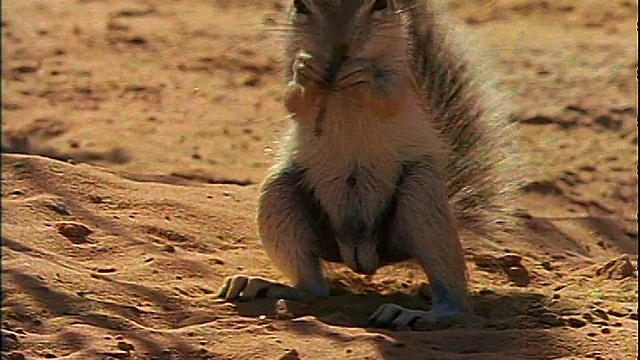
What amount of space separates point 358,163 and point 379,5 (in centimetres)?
62

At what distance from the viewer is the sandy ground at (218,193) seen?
493 centimetres

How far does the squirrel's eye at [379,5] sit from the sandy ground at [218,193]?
62cm

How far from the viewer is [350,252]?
5656mm

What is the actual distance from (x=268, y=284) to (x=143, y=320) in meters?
0.65

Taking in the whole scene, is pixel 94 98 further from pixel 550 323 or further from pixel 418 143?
pixel 550 323

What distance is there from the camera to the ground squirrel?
5492mm

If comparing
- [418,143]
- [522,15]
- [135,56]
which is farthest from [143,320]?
[522,15]

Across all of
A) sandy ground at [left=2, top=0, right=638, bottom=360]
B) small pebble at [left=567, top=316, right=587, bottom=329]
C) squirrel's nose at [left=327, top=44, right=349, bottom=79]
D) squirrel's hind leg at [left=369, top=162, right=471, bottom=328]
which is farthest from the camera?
squirrel's nose at [left=327, top=44, right=349, bottom=79]

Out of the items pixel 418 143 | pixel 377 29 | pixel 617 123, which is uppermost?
pixel 377 29

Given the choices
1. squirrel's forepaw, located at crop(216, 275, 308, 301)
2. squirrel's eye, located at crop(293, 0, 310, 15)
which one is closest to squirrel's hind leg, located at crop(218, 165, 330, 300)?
squirrel's forepaw, located at crop(216, 275, 308, 301)

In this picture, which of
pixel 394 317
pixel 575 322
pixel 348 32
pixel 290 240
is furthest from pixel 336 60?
pixel 575 322

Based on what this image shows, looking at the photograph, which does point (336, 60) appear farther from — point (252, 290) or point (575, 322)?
point (575, 322)

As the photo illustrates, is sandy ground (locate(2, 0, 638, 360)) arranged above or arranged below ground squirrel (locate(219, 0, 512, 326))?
below

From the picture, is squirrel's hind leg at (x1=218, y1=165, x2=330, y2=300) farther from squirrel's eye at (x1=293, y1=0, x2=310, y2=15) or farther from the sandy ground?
squirrel's eye at (x1=293, y1=0, x2=310, y2=15)
